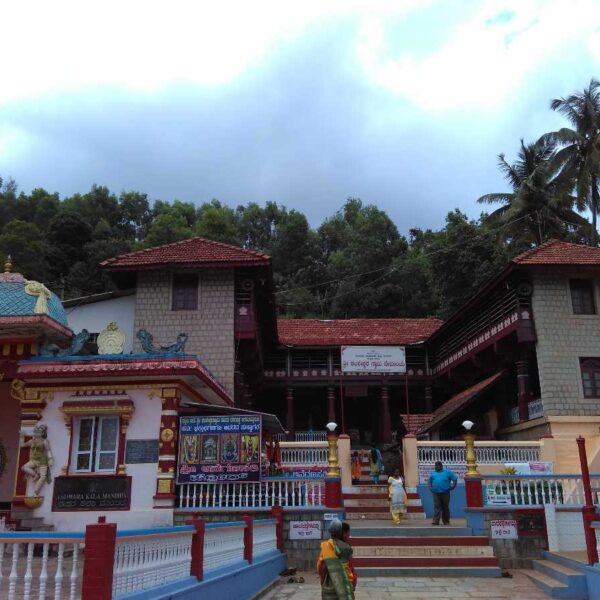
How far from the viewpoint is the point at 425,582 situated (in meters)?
10.2

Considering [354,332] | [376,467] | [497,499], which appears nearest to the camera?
[497,499]

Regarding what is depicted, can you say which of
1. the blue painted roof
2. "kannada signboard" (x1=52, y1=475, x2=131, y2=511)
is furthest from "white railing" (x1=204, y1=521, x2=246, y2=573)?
the blue painted roof

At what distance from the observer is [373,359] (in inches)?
1005

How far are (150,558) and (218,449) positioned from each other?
6.14 meters

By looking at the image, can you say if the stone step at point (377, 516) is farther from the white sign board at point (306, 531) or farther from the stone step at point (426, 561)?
the stone step at point (426, 561)

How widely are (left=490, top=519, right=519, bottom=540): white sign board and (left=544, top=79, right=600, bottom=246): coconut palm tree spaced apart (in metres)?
20.8

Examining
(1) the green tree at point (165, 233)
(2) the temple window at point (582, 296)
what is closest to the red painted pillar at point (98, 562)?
(2) the temple window at point (582, 296)

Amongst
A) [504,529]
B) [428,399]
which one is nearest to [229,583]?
[504,529]

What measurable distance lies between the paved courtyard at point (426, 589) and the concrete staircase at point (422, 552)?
8.5 inches

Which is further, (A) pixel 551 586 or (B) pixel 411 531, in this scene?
(B) pixel 411 531

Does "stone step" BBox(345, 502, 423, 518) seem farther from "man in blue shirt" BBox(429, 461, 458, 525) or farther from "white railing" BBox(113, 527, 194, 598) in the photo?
"white railing" BBox(113, 527, 194, 598)

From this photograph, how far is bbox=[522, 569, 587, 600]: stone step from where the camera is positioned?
923cm

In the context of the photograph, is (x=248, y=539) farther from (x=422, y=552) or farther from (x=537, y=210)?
(x=537, y=210)

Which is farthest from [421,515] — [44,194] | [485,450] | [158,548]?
[44,194]
